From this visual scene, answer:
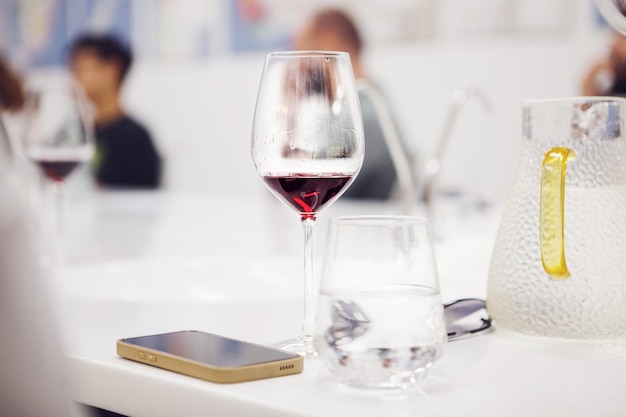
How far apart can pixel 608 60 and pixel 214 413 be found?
3.67 m

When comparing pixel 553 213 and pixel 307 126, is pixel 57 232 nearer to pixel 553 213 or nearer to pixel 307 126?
pixel 307 126

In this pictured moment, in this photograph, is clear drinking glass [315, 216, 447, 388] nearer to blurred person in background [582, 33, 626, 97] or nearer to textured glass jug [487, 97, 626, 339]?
textured glass jug [487, 97, 626, 339]

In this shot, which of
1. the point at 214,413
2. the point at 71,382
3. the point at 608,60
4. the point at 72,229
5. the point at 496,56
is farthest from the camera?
the point at 496,56

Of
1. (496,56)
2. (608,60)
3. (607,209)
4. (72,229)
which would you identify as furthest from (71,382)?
(496,56)

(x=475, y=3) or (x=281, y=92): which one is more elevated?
(x=475, y=3)

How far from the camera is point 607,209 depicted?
73 cm

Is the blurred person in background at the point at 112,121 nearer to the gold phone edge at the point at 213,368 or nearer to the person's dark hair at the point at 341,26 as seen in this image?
the person's dark hair at the point at 341,26

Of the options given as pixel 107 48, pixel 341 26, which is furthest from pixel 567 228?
pixel 107 48

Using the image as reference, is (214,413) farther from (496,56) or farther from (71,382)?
(496,56)

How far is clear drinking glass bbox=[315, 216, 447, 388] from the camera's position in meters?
0.54

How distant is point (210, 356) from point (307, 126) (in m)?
0.20

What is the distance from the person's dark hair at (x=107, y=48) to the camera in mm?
6043

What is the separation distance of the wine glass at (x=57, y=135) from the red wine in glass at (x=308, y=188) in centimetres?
67

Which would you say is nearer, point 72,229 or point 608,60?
point 72,229
